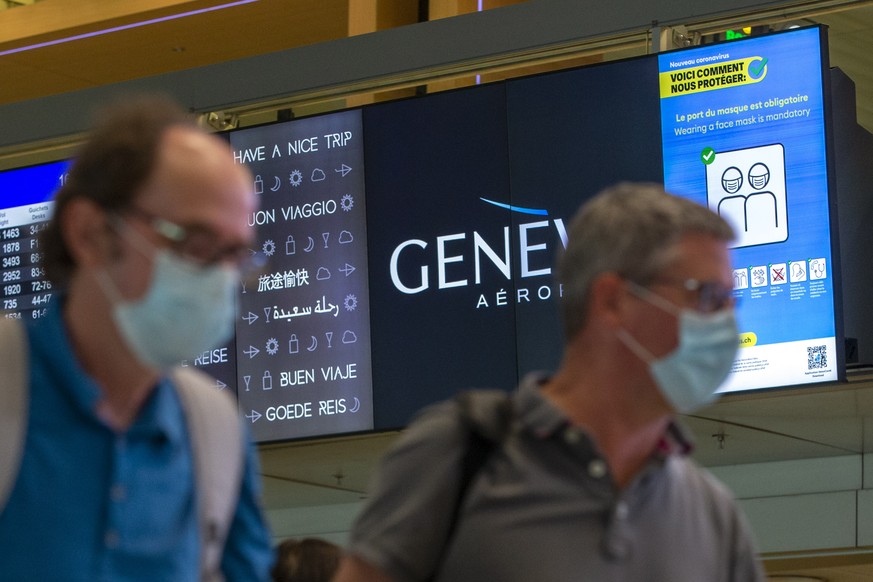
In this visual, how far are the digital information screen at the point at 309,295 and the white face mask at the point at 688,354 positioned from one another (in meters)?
3.99

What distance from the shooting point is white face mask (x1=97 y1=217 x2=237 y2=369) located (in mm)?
2107

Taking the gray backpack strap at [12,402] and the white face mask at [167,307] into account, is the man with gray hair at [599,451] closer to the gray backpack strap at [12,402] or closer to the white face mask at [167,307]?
the white face mask at [167,307]

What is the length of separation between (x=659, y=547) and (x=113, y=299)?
2.76 feet

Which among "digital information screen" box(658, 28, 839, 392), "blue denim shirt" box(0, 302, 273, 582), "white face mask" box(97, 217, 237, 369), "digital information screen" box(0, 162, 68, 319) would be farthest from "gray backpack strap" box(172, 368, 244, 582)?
"digital information screen" box(0, 162, 68, 319)

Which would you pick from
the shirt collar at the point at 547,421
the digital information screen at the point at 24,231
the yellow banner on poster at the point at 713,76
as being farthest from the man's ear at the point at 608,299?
the digital information screen at the point at 24,231

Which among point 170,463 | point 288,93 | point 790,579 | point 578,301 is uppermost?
point 288,93

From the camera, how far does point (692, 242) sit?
2.44 m

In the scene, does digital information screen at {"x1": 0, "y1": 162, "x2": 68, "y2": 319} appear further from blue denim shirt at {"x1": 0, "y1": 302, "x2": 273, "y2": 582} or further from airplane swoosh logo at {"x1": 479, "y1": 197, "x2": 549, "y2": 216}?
blue denim shirt at {"x1": 0, "y1": 302, "x2": 273, "y2": 582}

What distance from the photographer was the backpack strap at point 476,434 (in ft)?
7.52

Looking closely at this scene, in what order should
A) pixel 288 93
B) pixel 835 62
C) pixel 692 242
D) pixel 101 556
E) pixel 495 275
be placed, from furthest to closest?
1. pixel 835 62
2. pixel 288 93
3. pixel 495 275
4. pixel 692 242
5. pixel 101 556

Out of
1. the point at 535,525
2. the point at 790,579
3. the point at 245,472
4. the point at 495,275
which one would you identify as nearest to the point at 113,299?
the point at 245,472

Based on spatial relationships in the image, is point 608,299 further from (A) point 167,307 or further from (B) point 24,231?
(B) point 24,231

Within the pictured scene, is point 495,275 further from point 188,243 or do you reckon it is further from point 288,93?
point 188,243

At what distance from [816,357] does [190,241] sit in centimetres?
388
